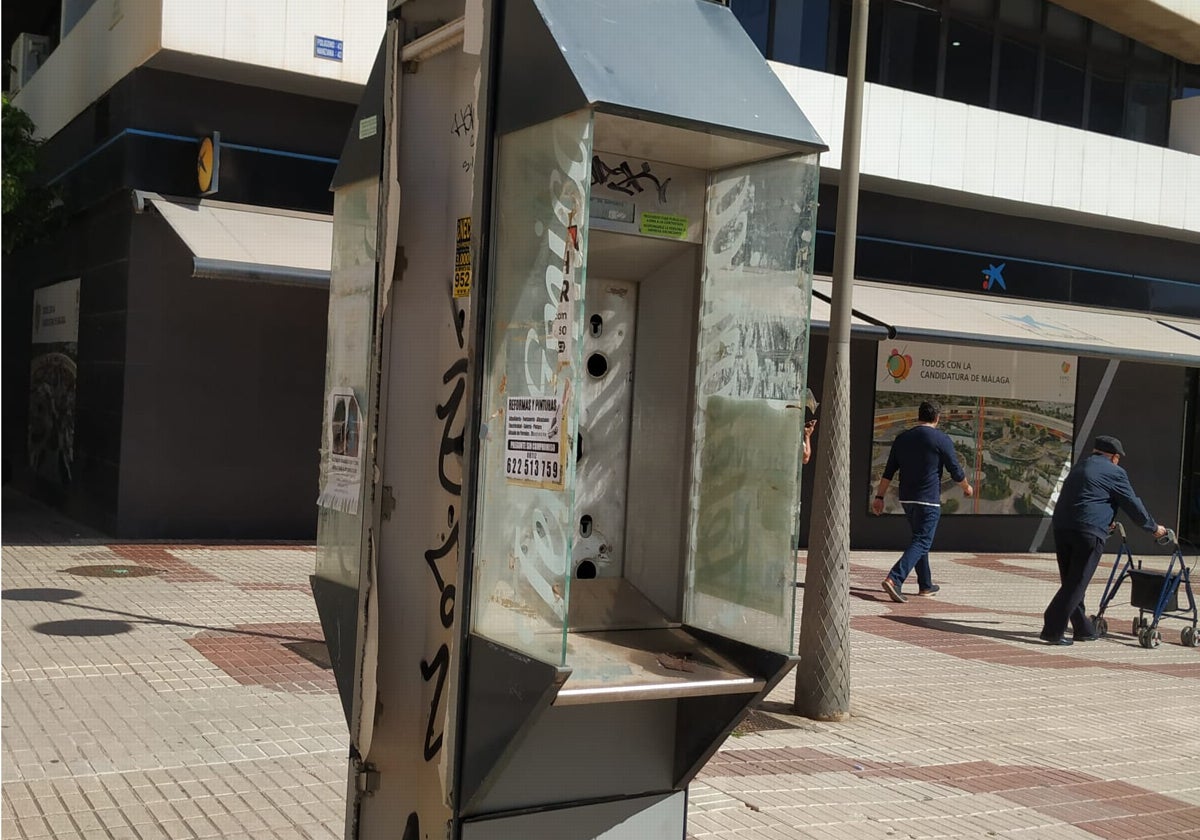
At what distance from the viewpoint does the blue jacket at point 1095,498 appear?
9.70m

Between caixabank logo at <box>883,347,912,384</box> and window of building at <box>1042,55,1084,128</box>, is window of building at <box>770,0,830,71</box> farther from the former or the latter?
window of building at <box>1042,55,1084,128</box>

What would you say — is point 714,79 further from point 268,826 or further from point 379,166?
point 268,826

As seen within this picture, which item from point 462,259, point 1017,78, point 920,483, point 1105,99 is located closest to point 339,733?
point 462,259

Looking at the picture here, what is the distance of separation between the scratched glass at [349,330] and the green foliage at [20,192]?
10510 mm

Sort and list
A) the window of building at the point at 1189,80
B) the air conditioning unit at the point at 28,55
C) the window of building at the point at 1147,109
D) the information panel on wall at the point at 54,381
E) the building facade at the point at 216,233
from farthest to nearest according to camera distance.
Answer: the window of building at the point at 1189,80 → the window of building at the point at 1147,109 → the air conditioning unit at the point at 28,55 → the information panel on wall at the point at 54,381 → the building facade at the point at 216,233

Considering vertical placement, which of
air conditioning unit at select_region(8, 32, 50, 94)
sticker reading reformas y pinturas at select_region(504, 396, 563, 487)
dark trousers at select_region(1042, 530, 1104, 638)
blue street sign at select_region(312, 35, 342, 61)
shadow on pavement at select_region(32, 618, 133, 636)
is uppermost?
air conditioning unit at select_region(8, 32, 50, 94)

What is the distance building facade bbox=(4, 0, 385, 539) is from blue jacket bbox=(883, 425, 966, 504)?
18.8 ft

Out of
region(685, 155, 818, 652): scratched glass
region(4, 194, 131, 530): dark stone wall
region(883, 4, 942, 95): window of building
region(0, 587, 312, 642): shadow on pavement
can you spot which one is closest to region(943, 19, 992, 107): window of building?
region(883, 4, 942, 95): window of building

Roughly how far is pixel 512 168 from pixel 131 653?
5460mm

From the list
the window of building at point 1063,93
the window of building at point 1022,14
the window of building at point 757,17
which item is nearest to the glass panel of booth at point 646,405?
the window of building at point 757,17

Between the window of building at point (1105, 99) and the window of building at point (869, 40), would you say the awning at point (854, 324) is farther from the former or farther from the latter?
the window of building at point (1105, 99)

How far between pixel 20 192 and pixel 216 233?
125 inches

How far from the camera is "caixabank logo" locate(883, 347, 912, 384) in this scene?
53.2 feet

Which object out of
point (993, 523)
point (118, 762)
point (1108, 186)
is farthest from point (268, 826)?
point (1108, 186)
